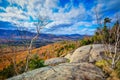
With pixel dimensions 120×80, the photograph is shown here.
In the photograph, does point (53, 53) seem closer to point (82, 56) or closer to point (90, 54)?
point (82, 56)

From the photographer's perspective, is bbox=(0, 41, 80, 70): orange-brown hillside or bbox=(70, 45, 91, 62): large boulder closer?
bbox=(70, 45, 91, 62): large boulder

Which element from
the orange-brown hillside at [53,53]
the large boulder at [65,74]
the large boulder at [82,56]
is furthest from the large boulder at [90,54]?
the orange-brown hillside at [53,53]

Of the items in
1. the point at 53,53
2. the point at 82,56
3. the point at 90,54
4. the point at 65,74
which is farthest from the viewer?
the point at 53,53

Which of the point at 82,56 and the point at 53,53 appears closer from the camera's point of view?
the point at 82,56

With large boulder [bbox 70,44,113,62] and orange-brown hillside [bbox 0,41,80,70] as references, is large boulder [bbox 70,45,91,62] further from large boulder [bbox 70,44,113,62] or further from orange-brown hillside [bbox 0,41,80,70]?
orange-brown hillside [bbox 0,41,80,70]

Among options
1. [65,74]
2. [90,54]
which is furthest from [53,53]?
[65,74]

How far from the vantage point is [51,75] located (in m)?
9.66

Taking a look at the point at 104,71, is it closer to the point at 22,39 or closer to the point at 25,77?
the point at 25,77

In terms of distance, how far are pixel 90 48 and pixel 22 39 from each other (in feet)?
32.1

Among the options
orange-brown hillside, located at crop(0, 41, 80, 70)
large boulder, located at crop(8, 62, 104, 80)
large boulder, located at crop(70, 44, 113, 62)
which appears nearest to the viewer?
large boulder, located at crop(8, 62, 104, 80)

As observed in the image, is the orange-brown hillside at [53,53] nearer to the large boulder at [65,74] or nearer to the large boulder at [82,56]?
the large boulder at [82,56]

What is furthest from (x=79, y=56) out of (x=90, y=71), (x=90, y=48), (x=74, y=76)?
(x=74, y=76)

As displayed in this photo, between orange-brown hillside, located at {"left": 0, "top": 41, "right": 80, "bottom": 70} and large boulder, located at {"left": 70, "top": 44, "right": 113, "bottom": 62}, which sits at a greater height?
large boulder, located at {"left": 70, "top": 44, "right": 113, "bottom": 62}

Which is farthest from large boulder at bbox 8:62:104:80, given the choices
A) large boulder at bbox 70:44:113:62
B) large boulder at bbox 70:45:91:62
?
large boulder at bbox 70:45:91:62
